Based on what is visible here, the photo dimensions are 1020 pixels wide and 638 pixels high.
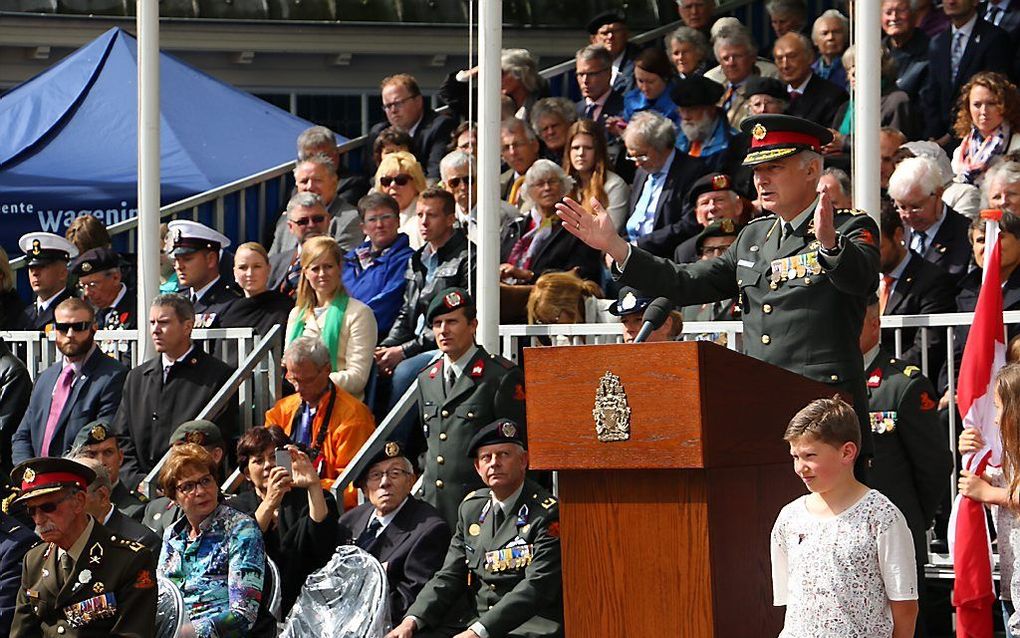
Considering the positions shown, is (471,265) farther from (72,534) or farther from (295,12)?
(295,12)

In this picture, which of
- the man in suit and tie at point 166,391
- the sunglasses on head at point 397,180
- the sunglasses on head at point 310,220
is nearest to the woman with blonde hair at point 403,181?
the sunglasses on head at point 397,180

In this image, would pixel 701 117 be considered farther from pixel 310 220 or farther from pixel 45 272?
pixel 45 272

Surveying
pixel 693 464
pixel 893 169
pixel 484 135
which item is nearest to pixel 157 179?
pixel 484 135

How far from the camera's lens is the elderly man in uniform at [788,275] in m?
6.10

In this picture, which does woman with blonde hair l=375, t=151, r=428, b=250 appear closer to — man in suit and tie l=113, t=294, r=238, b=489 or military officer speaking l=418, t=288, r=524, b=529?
man in suit and tie l=113, t=294, r=238, b=489

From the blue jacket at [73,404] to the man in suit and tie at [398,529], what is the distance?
6.95 ft

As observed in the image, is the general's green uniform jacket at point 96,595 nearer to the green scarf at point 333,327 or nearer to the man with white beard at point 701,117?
the green scarf at point 333,327

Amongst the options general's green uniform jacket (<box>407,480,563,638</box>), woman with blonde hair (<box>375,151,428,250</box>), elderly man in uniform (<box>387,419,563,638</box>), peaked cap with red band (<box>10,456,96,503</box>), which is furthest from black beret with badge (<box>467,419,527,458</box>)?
woman with blonde hair (<box>375,151,428,250</box>)

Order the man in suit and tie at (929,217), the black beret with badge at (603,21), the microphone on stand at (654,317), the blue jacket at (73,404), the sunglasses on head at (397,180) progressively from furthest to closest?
1. the black beret with badge at (603,21)
2. the sunglasses on head at (397,180)
3. the blue jacket at (73,404)
4. the man in suit and tie at (929,217)
5. the microphone on stand at (654,317)

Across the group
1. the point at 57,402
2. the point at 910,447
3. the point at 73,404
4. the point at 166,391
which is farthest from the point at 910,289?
the point at 57,402

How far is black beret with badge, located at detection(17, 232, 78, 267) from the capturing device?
469 inches

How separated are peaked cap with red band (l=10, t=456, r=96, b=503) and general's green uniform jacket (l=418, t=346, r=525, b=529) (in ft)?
5.36

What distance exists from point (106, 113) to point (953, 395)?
9211 millimetres

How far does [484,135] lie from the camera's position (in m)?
9.73
